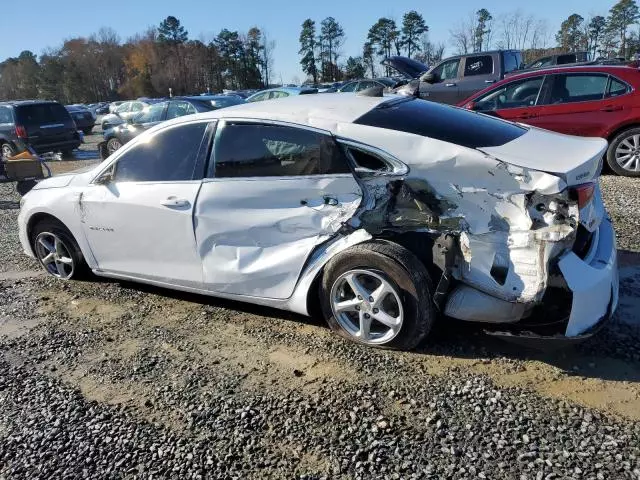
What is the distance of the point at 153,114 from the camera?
13.1 metres

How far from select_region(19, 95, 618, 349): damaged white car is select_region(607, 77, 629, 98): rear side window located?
4903 mm

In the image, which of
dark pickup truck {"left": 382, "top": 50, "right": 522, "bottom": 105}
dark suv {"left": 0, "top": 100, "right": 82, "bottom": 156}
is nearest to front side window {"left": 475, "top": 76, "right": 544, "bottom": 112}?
dark pickup truck {"left": 382, "top": 50, "right": 522, "bottom": 105}

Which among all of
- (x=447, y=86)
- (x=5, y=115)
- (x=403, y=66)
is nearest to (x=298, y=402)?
(x=403, y=66)

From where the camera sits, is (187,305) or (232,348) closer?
(232,348)

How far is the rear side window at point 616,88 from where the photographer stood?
7.66 metres

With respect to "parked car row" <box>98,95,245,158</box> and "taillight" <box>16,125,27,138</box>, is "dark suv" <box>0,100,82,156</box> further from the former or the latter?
"parked car row" <box>98,95,245,158</box>

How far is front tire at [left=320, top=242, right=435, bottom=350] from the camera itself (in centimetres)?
315

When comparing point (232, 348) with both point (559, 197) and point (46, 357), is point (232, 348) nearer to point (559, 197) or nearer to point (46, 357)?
point (46, 357)

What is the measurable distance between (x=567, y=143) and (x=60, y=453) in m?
3.52

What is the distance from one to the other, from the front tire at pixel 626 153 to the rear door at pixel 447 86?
594cm

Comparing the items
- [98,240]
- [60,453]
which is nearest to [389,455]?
[60,453]

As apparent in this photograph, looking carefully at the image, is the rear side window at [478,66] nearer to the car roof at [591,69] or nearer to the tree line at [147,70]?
the car roof at [591,69]

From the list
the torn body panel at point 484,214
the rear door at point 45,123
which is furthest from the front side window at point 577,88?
the rear door at point 45,123

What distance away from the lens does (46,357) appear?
3.69 metres
